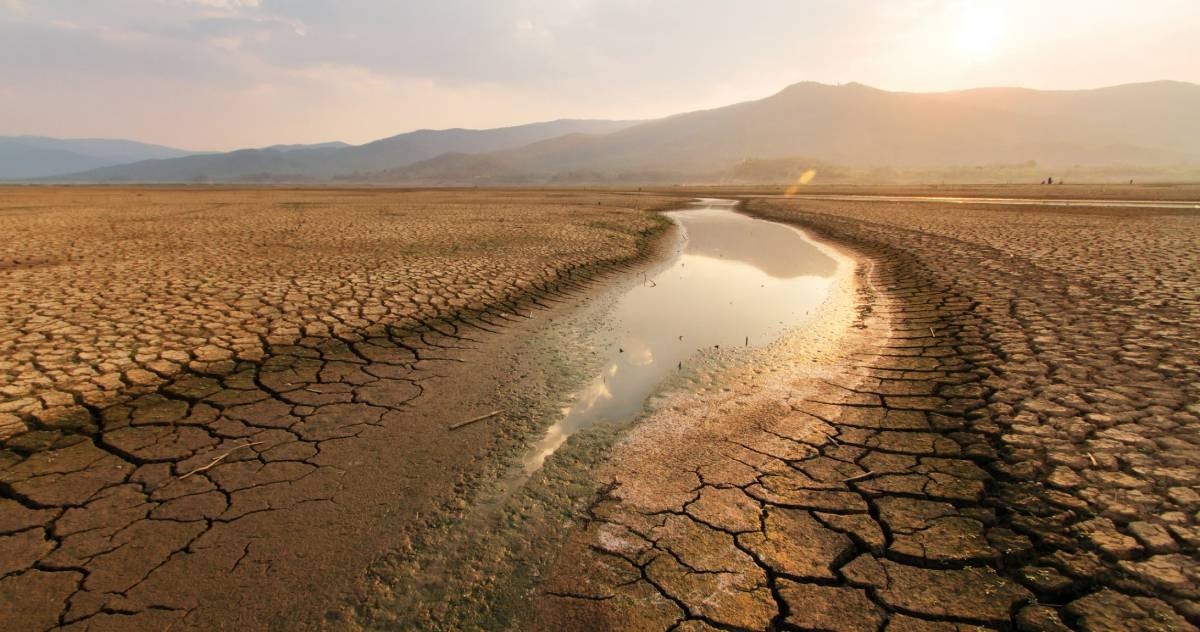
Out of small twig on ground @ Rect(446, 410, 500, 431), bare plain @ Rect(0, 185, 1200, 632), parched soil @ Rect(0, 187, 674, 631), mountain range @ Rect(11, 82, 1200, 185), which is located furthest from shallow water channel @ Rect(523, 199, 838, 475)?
mountain range @ Rect(11, 82, 1200, 185)

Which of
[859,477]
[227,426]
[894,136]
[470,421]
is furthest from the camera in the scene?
[894,136]

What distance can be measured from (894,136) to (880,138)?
337 centimetres

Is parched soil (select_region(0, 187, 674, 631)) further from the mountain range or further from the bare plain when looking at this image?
the mountain range

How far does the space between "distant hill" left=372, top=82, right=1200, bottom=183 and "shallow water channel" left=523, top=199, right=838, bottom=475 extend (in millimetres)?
102673

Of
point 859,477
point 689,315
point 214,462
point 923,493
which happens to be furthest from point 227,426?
point 689,315

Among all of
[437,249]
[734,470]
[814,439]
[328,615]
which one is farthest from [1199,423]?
[437,249]

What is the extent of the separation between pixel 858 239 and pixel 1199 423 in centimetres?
1051

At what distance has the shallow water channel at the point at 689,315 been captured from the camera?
3986 millimetres

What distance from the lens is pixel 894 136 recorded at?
132250 millimetres

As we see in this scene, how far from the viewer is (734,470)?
9.61ft

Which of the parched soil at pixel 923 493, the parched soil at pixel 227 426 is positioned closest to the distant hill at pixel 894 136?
the parched soil at pixel 923 493

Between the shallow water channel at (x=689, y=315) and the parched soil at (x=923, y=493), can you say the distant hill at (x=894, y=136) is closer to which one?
the shallow water channel at (x=689, y=315)

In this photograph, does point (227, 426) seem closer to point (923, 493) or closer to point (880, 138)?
point (923, 493)

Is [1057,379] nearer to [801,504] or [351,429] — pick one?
[801,504]
